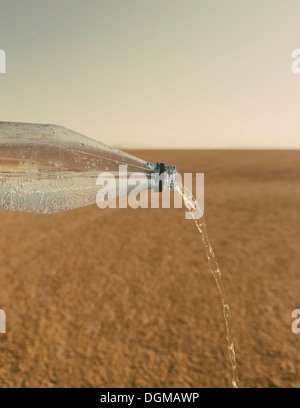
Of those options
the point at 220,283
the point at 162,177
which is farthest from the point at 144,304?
the point at 162,177

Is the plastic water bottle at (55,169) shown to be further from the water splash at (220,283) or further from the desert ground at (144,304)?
the desert ground at (144,304)

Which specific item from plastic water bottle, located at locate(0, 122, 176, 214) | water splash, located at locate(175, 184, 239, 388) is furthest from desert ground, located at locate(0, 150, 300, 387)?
plastic water bottle, located at locate(0, 122, 176, 214)

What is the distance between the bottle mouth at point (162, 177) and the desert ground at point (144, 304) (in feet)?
6.08

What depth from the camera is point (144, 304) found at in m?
3.79

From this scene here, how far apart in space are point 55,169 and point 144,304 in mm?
2410

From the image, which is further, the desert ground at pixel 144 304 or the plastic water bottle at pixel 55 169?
the desert ground at pixel 144 304

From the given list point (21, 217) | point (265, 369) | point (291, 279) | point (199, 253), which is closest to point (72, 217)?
point (21, 217)

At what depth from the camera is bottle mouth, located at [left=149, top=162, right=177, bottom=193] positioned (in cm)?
182

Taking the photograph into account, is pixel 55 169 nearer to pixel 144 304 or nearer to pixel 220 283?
pixel 144 304

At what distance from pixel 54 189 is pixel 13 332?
2205 millimetres

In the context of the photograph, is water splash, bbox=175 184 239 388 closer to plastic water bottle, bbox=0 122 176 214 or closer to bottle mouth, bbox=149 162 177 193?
bottle mouth, bbox=149 162 177 193

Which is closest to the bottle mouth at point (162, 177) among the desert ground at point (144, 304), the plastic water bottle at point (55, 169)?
the plastic water bottle at point (55, 169)

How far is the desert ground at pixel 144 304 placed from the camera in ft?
9.68

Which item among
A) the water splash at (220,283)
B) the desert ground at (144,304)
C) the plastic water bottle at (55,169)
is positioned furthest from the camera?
the desert ground at (144,304)
